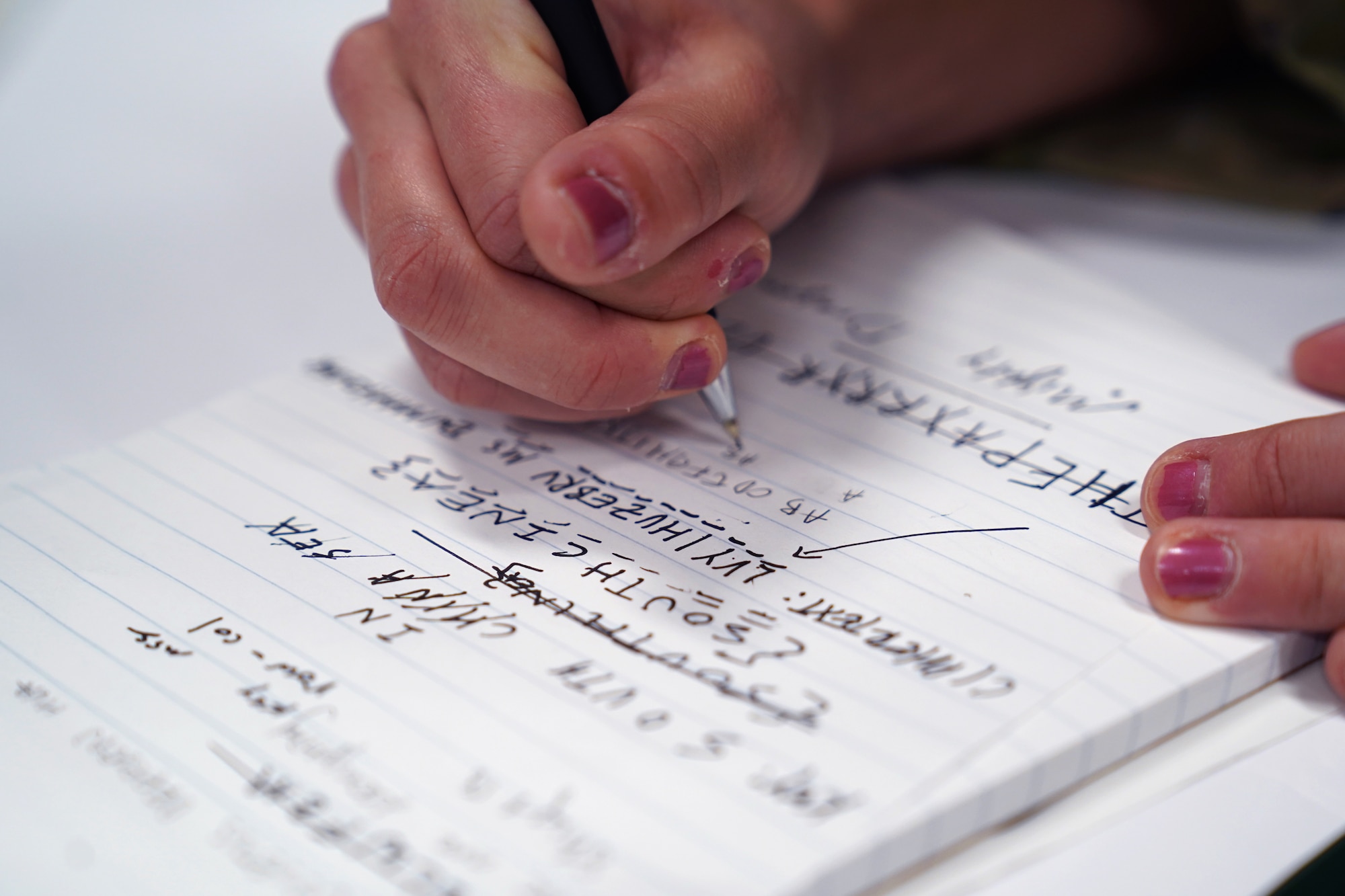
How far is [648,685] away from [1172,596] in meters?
0.19

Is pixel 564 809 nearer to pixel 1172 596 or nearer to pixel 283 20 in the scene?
pixel 1172 596

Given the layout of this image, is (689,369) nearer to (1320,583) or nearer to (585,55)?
(585,55)

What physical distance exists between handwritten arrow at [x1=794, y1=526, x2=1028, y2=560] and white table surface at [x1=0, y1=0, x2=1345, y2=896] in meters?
0.10

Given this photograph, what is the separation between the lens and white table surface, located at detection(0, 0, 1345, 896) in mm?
519

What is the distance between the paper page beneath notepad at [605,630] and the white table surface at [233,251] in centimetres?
5

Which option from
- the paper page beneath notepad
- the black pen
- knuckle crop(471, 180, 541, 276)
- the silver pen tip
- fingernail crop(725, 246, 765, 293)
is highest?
the black pen

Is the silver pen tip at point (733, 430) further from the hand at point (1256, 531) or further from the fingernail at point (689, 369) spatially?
the hand at point (1256, 531)

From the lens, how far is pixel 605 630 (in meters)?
0.37

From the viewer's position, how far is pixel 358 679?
345 millimetres

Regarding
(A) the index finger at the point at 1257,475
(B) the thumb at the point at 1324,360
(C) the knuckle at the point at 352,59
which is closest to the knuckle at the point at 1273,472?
(A) the index finger at the point at 1257,475

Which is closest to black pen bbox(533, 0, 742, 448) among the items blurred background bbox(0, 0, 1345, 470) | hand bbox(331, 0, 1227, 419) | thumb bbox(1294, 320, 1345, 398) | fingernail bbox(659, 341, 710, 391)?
hand bbox(331, 0, 1227, 419)

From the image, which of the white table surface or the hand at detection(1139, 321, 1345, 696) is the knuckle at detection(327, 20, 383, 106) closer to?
the white table surface

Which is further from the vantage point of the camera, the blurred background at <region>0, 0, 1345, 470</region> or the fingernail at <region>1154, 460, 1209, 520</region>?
the blurred background at <region>0, 0, 1345, 470</region>

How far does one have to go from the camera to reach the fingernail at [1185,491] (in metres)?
0.40
